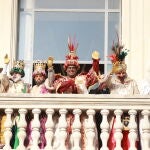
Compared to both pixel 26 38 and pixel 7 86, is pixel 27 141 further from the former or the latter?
pixel 26 38

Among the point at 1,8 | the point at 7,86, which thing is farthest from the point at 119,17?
the point at 7,86

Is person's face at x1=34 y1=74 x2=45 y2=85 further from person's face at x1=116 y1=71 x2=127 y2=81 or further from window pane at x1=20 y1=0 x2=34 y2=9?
window pane at x1=20 y1=0 x2=34 y2=9

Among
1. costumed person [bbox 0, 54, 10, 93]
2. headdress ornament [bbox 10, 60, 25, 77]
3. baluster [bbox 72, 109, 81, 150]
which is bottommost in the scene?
baluster [bbox 72, 109, 81, 150]

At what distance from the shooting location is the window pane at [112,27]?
616 inches

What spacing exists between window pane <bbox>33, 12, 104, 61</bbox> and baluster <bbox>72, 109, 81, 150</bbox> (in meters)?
2.62

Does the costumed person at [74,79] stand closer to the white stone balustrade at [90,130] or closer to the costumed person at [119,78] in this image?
the costumed person at [119,78]

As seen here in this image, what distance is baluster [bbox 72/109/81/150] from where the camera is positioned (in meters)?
12.8

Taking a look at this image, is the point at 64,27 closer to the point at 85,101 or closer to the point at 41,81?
the point at 41,81

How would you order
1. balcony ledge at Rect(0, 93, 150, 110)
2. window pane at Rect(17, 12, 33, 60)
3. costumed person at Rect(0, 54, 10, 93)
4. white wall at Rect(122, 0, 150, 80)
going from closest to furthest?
balcony ledge at Rect(0, 93, 150, 110)
costumed person at Rect(0, 54, 10, 93)
white wall at Rect(122, 0, 150, 80)
window pane at Rect(17, 12, 33, 60)

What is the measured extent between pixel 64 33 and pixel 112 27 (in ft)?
2.50

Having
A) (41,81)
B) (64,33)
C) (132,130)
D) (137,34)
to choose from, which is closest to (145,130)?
(132,130)

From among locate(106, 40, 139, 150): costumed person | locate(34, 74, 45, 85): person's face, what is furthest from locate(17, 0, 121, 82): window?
locate(106, 40, 139, 150): costumed person

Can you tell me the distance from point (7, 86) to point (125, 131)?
177cm

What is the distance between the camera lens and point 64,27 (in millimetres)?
15836
